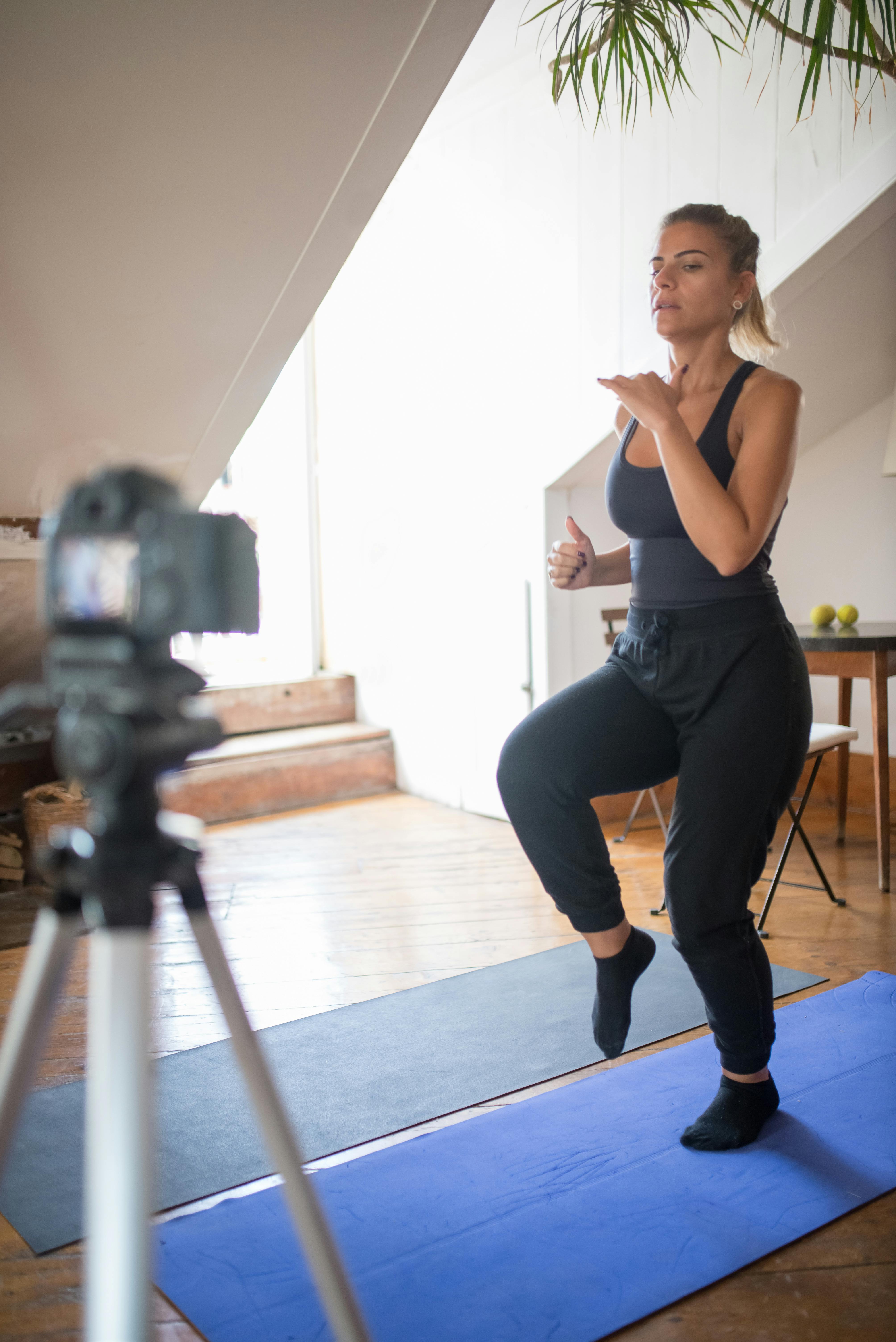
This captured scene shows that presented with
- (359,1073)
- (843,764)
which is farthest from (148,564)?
(843,764)

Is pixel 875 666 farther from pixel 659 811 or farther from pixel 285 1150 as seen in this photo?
pixel 285 1150

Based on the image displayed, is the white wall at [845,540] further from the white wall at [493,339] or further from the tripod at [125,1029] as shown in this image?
the tripod at [125,1029]

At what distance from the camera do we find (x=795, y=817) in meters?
2.86

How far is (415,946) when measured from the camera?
2750mm

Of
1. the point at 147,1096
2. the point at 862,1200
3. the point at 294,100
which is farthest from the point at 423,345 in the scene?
the point at 147,1096

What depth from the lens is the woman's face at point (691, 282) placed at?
5.57 ft

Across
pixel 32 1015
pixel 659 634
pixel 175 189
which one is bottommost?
pixel 32 1015

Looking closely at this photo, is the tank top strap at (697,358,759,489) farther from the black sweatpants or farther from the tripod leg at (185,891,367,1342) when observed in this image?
the tripod leg at (185,891,367,1342)

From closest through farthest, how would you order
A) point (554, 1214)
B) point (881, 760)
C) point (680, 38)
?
point (554, 1214) → point (680, 38) → point (881, 760)

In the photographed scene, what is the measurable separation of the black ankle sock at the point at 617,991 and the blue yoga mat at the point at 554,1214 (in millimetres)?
138

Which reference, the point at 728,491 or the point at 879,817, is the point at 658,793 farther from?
the point at 728,491

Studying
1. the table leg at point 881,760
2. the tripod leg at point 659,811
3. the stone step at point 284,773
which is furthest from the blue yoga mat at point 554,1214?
the stone step at point 284,773

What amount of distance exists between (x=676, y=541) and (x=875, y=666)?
1.56 m

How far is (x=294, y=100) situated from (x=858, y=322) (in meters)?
2.05
